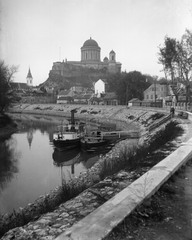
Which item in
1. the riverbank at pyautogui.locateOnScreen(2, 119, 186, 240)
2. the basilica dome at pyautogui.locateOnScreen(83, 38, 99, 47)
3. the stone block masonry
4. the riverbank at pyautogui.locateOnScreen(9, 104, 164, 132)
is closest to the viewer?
the stone block masonry

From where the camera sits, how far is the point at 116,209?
3967 millimetres

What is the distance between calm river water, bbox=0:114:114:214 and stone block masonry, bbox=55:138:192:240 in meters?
6.10

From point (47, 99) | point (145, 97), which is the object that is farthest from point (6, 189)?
point (47, 99)

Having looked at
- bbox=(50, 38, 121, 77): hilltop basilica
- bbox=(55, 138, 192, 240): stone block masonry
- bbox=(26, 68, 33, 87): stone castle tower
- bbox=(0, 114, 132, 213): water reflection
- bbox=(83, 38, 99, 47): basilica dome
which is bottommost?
bbox=(0, 114, 132, 213): water reflection

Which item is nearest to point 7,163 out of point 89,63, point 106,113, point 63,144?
point 63,144

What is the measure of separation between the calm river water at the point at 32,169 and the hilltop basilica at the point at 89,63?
135 metres

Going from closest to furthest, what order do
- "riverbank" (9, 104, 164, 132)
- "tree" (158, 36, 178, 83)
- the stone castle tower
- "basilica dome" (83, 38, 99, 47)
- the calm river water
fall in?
the calm river water < "tree" (158, 36, 178, 83) < "riverbank" (9, 104, 164, 132) < the stone castle tower < "basilica dome" (83, 38, 99, 47)

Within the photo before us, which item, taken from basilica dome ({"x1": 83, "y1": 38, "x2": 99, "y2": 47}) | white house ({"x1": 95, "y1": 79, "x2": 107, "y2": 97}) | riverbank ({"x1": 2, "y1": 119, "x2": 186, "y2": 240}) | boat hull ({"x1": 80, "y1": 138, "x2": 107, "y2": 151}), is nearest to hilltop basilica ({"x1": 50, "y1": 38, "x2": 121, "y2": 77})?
basilica dome ({"x1": 83, "y1": 38, "x2": 99, "y2": 47})

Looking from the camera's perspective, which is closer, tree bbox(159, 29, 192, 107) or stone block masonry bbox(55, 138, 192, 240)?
stone block masonry bbox(55, 138, 192, 240)

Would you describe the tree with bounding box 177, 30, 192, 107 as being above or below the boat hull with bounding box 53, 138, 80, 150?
above

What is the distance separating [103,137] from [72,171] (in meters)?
11.8

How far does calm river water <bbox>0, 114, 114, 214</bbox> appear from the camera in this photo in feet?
40.3

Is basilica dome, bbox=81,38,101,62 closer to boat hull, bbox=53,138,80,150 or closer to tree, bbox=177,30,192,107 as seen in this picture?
tree, bbox=177,30,192,107

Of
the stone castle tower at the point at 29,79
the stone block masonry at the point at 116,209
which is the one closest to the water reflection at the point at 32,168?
the stone block masonry at the point at 116,209
